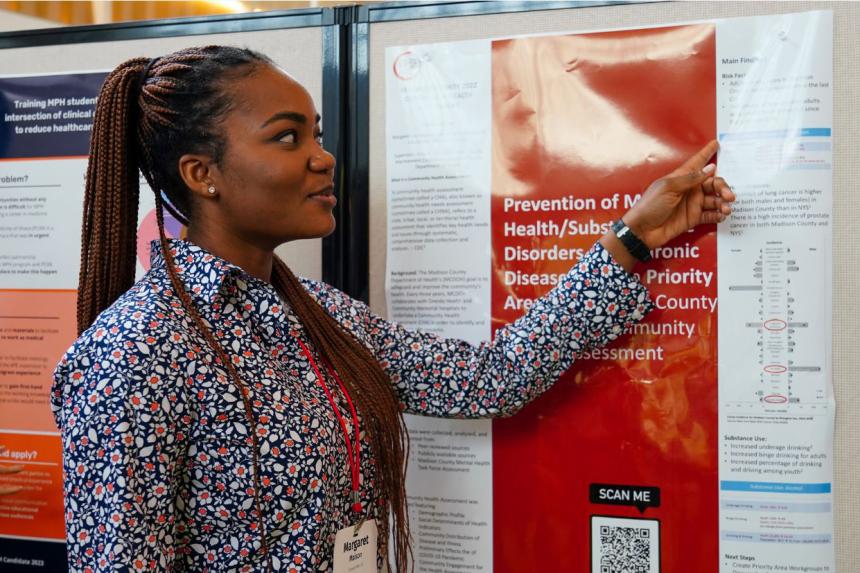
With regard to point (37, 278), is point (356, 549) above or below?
below

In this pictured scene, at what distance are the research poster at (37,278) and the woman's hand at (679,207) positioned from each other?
0.89 metres

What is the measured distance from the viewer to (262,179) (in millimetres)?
1062

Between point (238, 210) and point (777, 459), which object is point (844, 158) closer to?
point (777, 459)

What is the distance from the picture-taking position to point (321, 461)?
104cm

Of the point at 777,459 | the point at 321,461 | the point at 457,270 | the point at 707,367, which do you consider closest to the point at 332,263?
the point at 457,270

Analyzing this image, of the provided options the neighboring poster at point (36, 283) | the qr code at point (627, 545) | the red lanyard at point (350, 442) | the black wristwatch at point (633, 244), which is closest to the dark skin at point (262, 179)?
the red lanyard at point (350, 442)

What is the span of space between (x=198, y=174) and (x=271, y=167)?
104 mm

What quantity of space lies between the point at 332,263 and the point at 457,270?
24 centimetres

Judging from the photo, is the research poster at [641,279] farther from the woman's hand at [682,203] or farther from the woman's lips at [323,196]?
the woman's lips at [323,196]

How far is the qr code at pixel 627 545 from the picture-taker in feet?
4.20

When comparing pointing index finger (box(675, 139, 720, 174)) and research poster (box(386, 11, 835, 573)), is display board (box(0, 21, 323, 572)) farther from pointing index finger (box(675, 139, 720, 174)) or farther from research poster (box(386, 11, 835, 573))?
pointing index finger (box(675, 139, 720, 174))

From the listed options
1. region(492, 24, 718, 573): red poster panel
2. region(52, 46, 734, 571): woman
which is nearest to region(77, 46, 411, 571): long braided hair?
region(52, 46, 734, 571): woman

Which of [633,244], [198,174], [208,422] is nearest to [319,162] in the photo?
[198,174]

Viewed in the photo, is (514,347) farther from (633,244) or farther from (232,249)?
(232,249)
